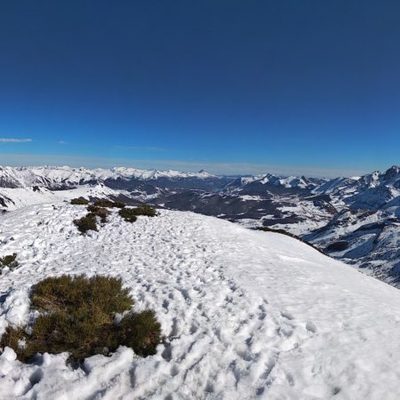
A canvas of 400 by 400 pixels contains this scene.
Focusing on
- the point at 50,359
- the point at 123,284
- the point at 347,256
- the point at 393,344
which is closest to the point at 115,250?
the point at 123,284

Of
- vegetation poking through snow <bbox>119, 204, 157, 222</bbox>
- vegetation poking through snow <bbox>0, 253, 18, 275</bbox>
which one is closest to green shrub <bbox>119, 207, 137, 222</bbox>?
vegetation poking through snow <bbox>119, 204, 157, 222</bbox>

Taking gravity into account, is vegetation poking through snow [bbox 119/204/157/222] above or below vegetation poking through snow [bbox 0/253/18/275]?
above

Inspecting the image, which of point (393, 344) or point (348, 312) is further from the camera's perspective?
point (348, 312)

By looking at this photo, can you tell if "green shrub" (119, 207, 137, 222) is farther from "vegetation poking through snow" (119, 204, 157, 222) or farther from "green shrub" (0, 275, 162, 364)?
"green shrub" (0, 275, 162, 364)

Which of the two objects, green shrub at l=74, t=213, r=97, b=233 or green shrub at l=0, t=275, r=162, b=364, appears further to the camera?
green shrub at l=74, t=213, r=97, b=233

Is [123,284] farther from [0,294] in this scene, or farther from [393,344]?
[393,344]

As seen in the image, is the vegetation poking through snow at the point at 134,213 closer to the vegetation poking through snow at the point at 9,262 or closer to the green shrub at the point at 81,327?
the vegetation poking through snow at the point at 9,262
